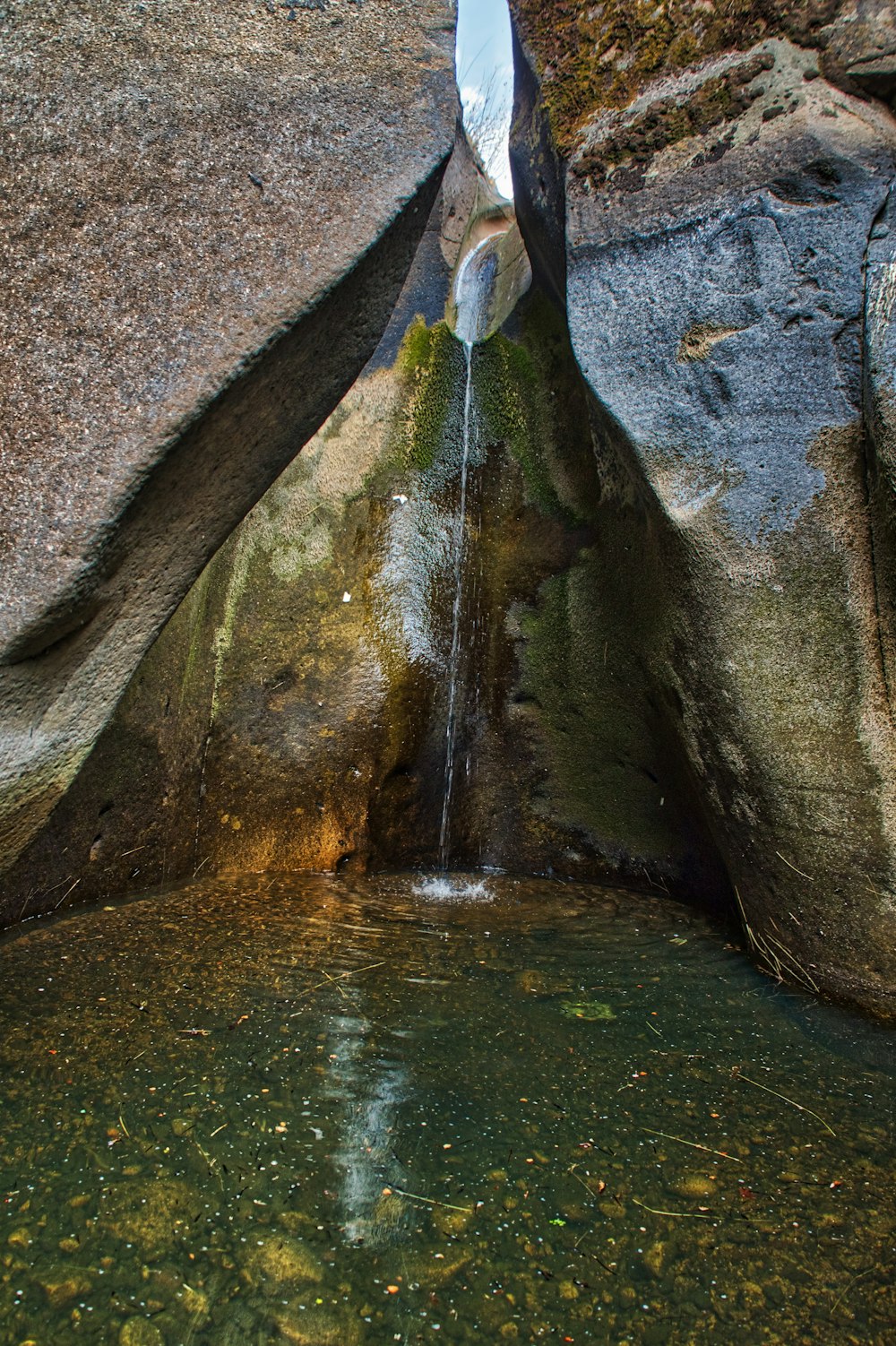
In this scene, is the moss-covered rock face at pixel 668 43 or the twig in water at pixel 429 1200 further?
the moss-covered rock face at pixel 668 43

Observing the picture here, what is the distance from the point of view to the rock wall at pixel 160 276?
6.70 ft

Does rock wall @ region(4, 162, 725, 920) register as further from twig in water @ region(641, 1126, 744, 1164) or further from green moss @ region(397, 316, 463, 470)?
twig in water @ region(641, 1126, 744, 1164)

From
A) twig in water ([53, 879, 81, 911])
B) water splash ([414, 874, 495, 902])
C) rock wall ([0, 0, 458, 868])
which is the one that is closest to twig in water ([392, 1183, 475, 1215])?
rock wall ([0, 0, 458, 868])

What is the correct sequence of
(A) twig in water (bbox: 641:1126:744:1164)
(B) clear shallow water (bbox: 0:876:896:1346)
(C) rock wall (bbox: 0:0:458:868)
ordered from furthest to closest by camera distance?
(C) rock wall (bbox: 0:0:458:868), (A) twig in water (bbox: 641:1126:744:1164), (B) clear shallow water (bbox: 0:876:896:1346)

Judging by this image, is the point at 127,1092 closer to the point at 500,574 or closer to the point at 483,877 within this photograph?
the point at 483,877

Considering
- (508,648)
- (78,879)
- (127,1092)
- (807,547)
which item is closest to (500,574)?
(508,648)

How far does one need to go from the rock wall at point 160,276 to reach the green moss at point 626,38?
0.61 m

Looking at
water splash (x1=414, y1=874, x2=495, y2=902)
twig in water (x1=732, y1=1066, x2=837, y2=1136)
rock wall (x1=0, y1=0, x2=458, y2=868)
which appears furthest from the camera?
water splash (x1=414, y1=874, x2=495, y2=902)

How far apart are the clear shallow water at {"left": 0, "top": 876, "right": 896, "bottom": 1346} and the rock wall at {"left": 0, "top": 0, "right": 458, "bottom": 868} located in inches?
25.2

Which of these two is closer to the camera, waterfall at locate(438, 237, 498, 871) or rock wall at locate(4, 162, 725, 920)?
rock wall at locate(4, 162, 725, 920)

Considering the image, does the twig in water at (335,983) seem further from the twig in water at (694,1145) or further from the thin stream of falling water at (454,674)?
the thin stream of falling water at (454,674)

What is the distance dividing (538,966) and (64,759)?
1.43 meters

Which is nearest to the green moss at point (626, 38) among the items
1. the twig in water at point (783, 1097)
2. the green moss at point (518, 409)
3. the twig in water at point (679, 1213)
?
the green moss at point (518, 409)

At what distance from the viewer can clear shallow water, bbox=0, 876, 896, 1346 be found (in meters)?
1.36
